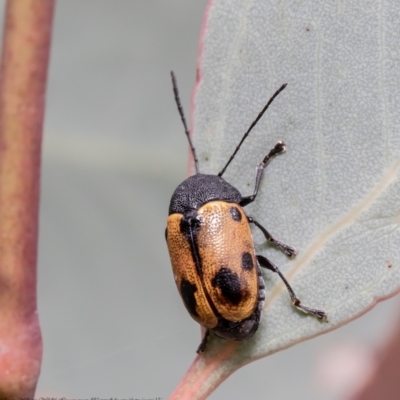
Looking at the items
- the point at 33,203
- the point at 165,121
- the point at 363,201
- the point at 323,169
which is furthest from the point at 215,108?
the point at 165,121

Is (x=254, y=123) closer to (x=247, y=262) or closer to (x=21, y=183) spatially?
(x=247, y=262)

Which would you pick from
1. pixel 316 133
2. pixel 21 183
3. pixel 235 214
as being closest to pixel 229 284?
pixel 235 214

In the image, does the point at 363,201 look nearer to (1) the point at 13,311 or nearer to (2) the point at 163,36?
(1) the point at 13,311

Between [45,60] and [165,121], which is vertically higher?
[45,60]

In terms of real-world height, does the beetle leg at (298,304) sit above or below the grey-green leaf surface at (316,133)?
below

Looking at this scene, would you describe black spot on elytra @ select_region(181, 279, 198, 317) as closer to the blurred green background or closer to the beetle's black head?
the beetle's black head

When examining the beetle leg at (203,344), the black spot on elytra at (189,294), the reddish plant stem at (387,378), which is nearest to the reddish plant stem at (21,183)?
the beetle leg at (203,344)

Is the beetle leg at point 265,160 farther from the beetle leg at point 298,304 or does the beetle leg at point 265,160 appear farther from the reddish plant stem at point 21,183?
the reddish plant stem at point 21,183
